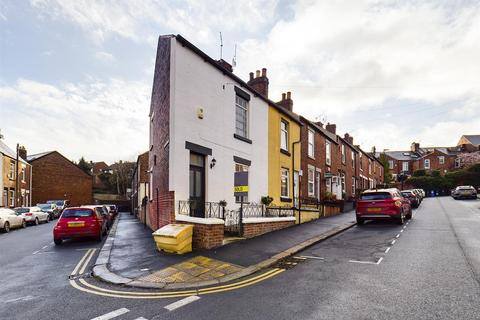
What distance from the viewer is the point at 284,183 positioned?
724 inches

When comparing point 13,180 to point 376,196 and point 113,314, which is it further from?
point 113,314

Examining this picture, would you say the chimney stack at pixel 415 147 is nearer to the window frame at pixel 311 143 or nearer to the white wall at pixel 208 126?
the window frame at pixel 311 143

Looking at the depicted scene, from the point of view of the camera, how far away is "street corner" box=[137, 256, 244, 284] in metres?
6.58

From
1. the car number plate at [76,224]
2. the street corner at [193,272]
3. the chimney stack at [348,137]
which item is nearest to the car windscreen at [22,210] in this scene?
the car number plate at [76,224]

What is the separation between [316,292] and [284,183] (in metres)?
12.9


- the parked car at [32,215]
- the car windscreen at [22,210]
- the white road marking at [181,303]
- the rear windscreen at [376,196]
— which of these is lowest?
the parked car at [32,215]

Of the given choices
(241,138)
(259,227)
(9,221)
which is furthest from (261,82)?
(9,221)

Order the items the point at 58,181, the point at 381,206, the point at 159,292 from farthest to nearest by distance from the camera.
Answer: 1. the point at 58,181
2. the point at 381,206
3. the point at 159,292

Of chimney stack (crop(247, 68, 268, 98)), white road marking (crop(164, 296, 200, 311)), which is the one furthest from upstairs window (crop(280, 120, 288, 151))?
white road marking (crop(164, 296, 200, 311))

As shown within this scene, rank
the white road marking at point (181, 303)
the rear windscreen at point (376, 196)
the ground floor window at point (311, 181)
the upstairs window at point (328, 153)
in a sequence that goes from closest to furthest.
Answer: the white road marking at point (181, 303) < the rear windscreen at point (376, 196) < the ground floor window at point (311, 181) < the upstairs window at point (328, 153)

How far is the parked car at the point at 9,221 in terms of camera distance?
1850cm

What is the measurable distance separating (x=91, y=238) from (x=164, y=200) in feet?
16.7

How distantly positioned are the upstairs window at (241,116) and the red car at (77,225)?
730 cm

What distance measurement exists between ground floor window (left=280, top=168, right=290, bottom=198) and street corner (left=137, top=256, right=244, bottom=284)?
413 inches
